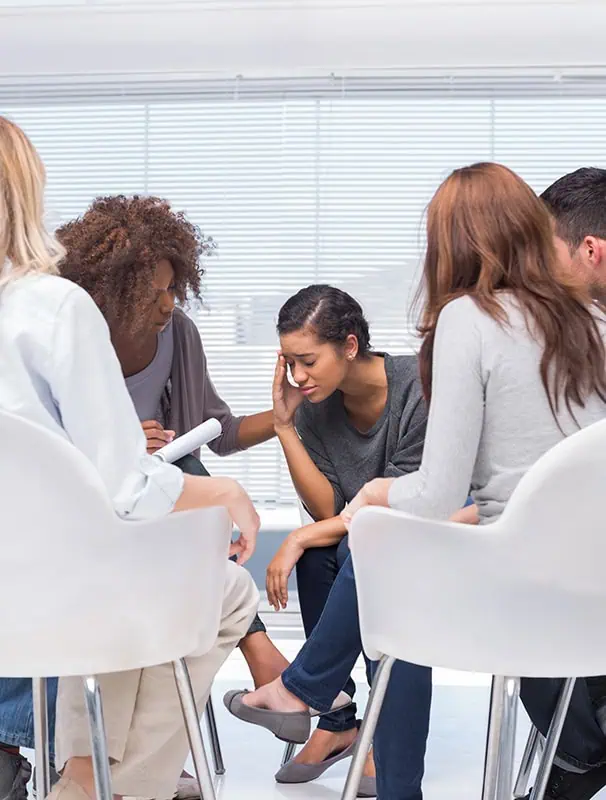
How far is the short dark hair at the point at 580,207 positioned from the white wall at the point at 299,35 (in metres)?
2.27

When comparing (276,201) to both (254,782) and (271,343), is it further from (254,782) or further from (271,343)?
(254,782)

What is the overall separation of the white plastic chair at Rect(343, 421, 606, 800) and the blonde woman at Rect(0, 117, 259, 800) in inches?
12.2

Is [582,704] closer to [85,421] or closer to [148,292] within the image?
[85,421]

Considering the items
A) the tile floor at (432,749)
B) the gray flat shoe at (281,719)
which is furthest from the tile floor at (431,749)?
the gray flat shoe at (281,719)

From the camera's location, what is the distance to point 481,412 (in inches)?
57.5

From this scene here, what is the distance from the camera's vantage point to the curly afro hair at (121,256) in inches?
95.2

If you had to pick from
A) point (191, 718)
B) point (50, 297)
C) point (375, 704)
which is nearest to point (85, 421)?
point (50, 297)

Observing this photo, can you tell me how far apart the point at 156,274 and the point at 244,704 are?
40.8 inches

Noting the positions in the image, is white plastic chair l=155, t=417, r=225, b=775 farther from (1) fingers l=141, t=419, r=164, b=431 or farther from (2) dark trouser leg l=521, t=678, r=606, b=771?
(2) dark trouser leg l=521, t=678, r=606, b=771

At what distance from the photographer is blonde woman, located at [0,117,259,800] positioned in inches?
52.4

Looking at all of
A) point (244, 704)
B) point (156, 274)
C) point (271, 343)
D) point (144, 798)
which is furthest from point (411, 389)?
point (271, 343)

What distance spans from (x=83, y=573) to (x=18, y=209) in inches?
20.8

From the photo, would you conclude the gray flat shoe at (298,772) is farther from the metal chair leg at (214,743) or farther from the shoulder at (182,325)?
the shoulder at (182,325)

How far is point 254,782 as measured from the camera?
2297 millimetres
